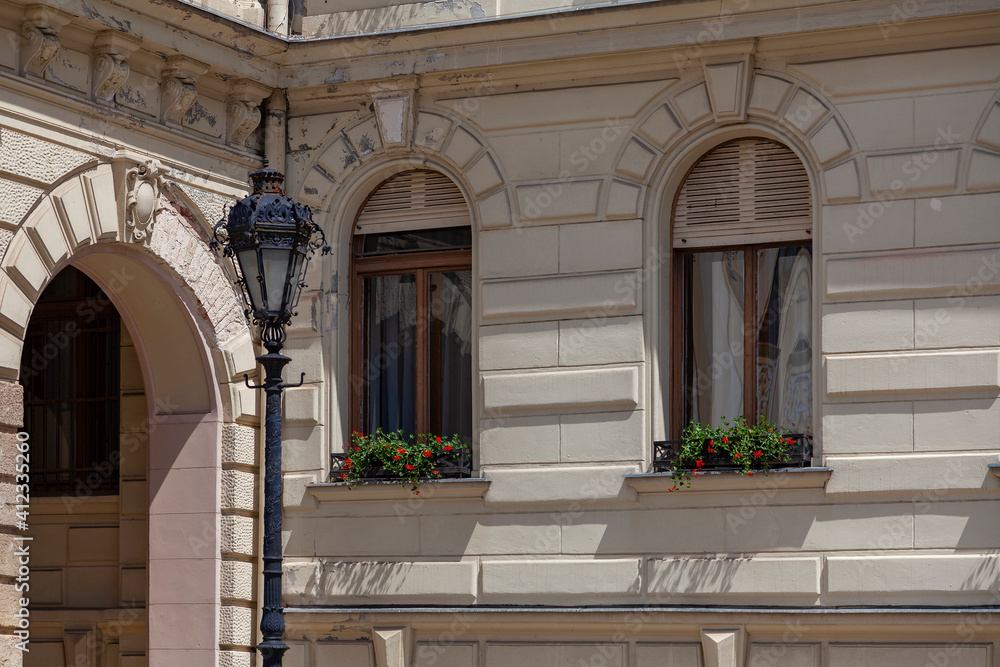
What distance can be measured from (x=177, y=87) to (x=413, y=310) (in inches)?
115

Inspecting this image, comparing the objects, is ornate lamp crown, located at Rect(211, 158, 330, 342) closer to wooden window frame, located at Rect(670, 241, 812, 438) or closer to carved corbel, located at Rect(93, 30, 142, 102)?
carved corbel, located at Rect(93, 30, 142, 102)

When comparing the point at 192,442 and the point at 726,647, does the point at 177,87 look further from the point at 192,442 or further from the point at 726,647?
the point at 726,647

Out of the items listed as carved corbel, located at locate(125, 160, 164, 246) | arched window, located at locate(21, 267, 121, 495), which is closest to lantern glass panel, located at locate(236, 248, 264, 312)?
carved corbel, located at locate(125, 160, 164, 246)

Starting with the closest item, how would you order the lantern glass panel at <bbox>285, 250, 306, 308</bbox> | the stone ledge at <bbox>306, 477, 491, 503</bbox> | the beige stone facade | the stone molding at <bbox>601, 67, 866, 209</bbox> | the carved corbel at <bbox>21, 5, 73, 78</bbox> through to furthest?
the lantern glass panel at <bbox>285, 250, 306, 308</bbox> < the carved corbel at <bbox>21, 5, 73, 78</bbox> < the beige stone facade < the stone molding at <bbox>601, 67, 866, 209</bbox> < the stone ledge at <bbox>306, 477, 491, 503</bbox>

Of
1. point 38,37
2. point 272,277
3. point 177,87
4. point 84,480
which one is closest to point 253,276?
point 272,277

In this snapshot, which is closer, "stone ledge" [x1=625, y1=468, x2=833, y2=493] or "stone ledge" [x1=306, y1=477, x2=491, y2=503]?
"stone ledge" [x1=625, y1=468, x2=833, y2=493]

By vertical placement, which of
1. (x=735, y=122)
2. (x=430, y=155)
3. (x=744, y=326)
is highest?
(x=735, y=122)

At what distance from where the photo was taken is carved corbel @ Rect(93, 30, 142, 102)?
41.4 feet

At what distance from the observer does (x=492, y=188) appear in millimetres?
13859

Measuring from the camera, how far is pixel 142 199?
13.0 m

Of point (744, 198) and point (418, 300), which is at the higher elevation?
point (744, 198)

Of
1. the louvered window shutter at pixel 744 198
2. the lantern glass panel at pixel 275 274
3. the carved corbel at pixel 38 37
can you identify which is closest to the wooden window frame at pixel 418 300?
the louvered window shutter at pixel 744 198

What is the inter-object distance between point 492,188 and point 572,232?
2.82ft

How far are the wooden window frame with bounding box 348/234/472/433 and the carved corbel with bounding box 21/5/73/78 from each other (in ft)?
11.7
